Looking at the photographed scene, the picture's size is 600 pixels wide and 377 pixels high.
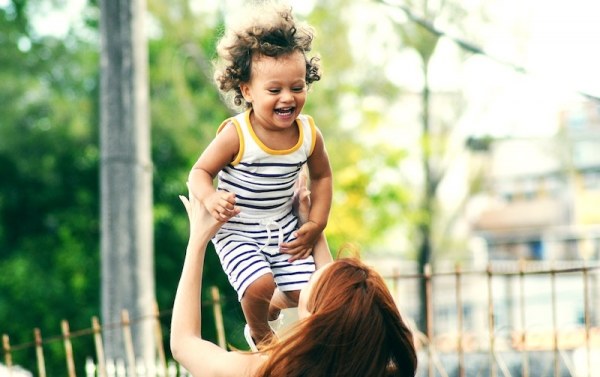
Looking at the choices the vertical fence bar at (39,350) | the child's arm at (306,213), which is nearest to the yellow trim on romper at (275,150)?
the child's arm at (306,213)

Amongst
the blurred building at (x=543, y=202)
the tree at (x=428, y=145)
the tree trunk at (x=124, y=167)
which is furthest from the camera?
the blurred building at (x=543, y=202)

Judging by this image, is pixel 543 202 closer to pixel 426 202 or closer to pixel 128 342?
pixel 426 202

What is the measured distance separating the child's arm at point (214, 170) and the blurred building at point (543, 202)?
71.0ft

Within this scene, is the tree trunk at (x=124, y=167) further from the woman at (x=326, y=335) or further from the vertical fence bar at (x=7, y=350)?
the woman at (x=326, y=335)

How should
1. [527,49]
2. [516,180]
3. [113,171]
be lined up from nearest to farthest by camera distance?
[113,171] → [527,49] → [516,180]

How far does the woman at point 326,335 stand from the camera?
1.79m

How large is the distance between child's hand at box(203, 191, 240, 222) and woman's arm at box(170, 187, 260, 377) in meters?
0.03

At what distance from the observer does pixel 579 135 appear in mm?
24781

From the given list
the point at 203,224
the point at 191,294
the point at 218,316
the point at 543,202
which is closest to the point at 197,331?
the point at 191,294

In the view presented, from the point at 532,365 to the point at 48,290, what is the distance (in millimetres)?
7719

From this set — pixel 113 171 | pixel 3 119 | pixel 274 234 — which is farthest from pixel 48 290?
pixel 274 234

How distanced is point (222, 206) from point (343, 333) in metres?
0.35

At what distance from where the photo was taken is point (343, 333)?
5.88ft

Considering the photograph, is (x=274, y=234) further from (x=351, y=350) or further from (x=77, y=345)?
(x=77, y=345)
